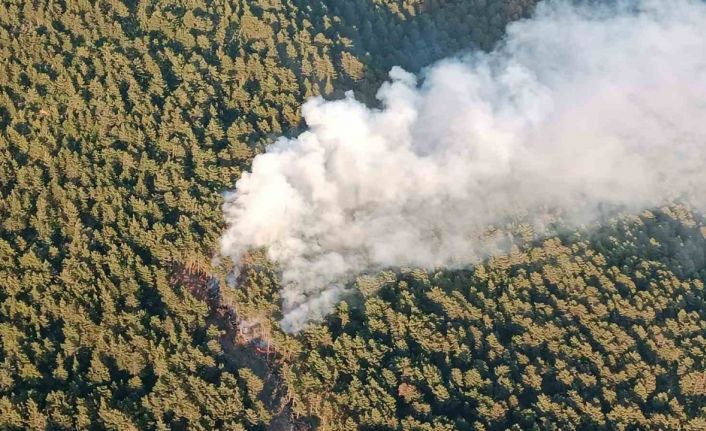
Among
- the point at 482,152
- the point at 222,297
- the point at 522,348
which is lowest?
the point at 522,348

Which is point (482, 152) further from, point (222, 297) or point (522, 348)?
point (222, 297)

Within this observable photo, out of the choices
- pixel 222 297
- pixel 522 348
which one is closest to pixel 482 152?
pixel 522 348

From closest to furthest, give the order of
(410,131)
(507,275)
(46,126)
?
1. (507,275)
2. (46,126)
3. (410,131)

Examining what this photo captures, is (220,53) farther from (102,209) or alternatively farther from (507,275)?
(507,275)

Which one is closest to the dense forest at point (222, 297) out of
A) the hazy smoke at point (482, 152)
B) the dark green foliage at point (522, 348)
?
the dark green foliage at point (522, 348)

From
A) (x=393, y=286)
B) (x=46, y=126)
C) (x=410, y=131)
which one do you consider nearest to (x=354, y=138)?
(x=410, y=131)

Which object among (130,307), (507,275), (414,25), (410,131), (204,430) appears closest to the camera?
(204,430)

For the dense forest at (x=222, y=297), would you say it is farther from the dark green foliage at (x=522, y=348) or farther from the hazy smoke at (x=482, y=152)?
the hazy smoke at (x=482, y=152)
